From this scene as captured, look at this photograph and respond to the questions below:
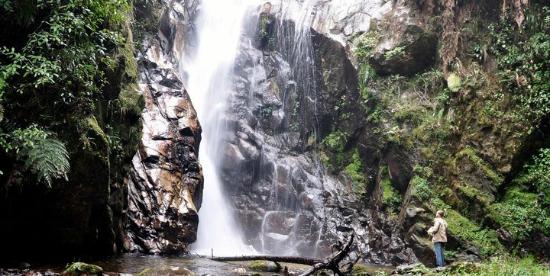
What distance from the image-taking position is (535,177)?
44.0ft

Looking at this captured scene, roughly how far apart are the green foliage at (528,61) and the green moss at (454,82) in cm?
142

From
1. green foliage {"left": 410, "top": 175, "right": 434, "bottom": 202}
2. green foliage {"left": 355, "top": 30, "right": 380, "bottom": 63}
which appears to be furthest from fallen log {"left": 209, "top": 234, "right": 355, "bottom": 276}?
green foliage {"left": 355, "top": 30, "right": 380, "bottom": 63}

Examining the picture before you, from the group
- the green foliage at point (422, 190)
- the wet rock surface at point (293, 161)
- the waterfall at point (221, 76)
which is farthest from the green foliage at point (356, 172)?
the green foliage at point (422, 190)

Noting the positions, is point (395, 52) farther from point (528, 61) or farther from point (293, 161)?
point (293, 161)

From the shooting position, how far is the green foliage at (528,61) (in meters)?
14.0

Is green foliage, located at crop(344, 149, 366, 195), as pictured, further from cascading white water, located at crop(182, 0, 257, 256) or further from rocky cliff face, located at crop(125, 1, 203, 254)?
rocky cliff face, located at crop(125, 1, 203, 254)

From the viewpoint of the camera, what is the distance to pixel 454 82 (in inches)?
640

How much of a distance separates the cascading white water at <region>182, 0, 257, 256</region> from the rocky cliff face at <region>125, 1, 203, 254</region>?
174cm

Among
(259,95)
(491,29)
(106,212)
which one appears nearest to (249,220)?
(259,95)

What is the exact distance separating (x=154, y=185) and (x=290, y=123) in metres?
9.07

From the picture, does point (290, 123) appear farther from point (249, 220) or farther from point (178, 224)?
point (178, 224)

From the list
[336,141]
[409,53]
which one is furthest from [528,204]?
[336,141]

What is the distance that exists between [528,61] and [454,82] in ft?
8.08

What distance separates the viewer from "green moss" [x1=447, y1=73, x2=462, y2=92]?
52.7 ft
